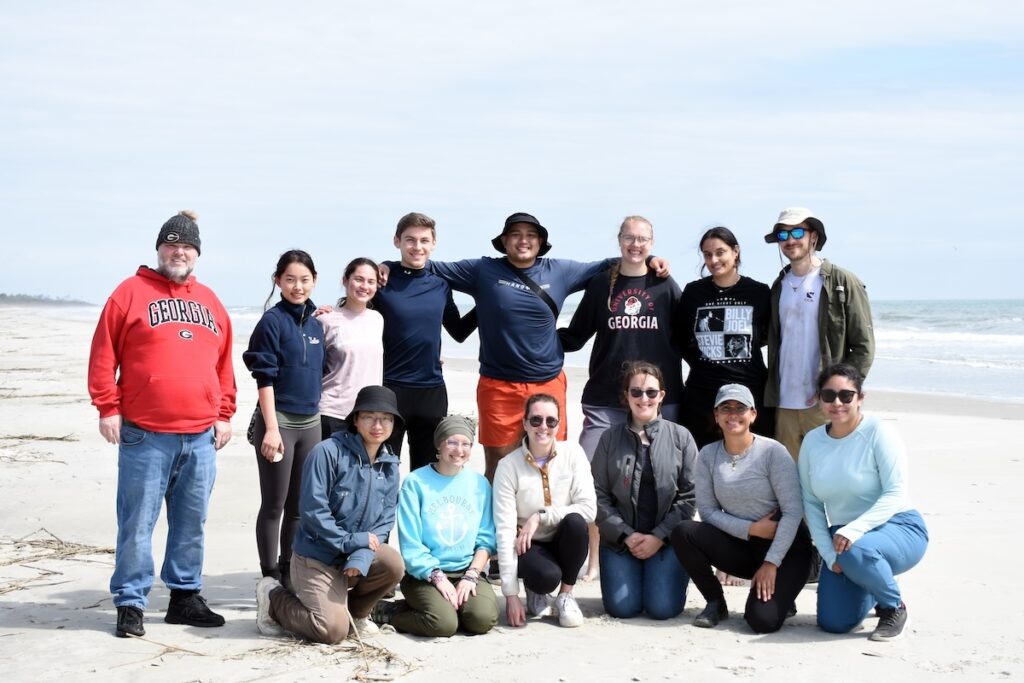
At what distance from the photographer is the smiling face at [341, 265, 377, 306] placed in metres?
5.50

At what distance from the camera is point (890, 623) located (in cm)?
473

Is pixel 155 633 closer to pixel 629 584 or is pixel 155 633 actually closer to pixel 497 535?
pixel 497 535

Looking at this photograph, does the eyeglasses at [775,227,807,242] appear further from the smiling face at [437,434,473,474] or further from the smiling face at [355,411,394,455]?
the smiling face at [355,411,394,455]

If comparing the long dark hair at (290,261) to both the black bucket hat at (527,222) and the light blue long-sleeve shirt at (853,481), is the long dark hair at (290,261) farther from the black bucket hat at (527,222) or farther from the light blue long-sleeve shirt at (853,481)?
the light blue long-sleeve shirt at (853,481)

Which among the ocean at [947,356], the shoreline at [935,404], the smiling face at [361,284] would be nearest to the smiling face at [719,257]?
the smiling face at [361,284]

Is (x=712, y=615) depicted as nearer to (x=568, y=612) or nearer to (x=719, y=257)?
(x=568, y=612)

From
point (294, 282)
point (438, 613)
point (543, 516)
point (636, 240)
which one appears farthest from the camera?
point (636, 240)

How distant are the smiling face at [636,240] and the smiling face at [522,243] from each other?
487mm

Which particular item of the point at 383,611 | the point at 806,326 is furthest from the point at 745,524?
the point at 383,611

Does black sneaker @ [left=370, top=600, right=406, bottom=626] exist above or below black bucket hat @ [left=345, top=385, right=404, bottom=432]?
below

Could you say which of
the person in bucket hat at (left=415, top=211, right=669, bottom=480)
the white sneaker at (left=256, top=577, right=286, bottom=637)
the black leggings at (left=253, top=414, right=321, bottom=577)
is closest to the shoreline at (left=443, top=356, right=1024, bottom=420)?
the person in bucket hat at (left=415, top=211, right=669, bottom=480)

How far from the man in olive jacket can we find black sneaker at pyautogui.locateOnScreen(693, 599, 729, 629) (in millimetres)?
1060

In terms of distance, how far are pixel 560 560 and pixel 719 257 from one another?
1.87 metres

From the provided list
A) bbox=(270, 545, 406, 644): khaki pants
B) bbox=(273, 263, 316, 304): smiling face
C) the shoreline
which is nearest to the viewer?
bbox=(270, 545, 406, 644): khaki pants
